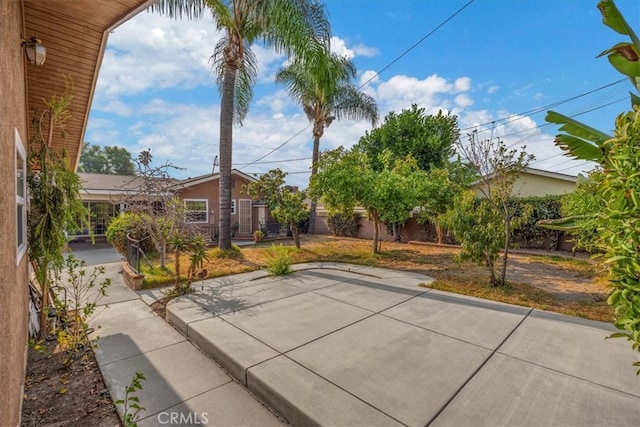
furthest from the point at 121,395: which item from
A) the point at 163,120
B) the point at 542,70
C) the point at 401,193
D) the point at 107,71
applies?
A: the point at 163,120

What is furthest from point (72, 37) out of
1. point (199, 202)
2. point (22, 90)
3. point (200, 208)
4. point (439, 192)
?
point (200, 208)

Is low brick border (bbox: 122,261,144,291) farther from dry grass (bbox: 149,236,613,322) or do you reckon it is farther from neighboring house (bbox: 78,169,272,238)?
neighboring house (bbox: 78,169,272,238)

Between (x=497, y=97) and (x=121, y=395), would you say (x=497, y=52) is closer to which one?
(x=497, y=97)

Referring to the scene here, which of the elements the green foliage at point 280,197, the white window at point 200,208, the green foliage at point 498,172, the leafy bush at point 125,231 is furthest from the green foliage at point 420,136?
the leafy bush at point 125,231

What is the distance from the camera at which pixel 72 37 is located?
12.4 ft

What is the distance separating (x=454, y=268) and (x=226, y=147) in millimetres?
8683

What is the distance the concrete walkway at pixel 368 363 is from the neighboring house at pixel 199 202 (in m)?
9.84

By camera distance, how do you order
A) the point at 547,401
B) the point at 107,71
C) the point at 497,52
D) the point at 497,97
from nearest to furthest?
the point at 547,401 < the point at 107,71 < the point at 497,52 < the point at 497,97

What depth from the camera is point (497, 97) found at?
530 inches

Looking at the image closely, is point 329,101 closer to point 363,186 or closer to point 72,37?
point 363,186

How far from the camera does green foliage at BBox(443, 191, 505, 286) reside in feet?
20.4

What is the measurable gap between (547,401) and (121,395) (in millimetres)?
4208

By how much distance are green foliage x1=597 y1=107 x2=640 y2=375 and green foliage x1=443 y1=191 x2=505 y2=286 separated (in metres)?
5.24

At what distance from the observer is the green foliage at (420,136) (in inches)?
684
